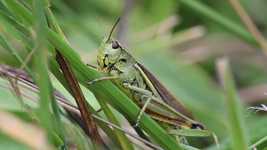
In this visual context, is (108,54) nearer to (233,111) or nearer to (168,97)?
(168,97)

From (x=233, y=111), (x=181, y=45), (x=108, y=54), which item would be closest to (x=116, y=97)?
(x=233, y=111)

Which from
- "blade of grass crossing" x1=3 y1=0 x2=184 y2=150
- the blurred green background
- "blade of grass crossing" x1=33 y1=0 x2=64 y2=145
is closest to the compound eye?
"blade of grass crossing" x1=3 y1=0 x2=184 y2=150

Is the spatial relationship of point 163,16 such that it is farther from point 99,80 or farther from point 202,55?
point 99,80

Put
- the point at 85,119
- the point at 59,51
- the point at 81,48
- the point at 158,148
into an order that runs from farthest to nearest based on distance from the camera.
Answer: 1. the point at 81,48
2. the point at 158,148
3. the point at 85,119
4. the point at 59,51

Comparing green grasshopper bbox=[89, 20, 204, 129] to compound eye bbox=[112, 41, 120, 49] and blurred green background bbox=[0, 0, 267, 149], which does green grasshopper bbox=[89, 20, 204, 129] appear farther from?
blurred green background bbox=[0, 0, 267, 149]

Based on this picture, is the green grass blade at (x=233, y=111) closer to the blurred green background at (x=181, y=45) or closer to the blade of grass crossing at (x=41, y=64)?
the blade of grass crossing at (x=41, y=64)

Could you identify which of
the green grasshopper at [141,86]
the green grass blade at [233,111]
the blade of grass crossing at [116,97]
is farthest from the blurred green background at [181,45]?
the green grass blade at [233,111]

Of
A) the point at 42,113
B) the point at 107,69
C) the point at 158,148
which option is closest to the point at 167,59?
the point at 107,69
